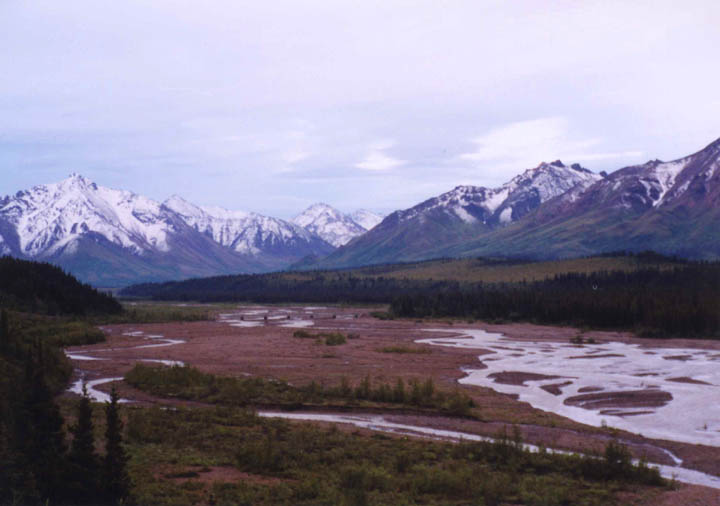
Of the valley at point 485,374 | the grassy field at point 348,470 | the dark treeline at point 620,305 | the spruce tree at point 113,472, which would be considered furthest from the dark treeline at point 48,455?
the dark treeline at point 620,305

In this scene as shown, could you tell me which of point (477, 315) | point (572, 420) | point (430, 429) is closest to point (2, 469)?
point (430, 429)

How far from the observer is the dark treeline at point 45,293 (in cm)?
10894

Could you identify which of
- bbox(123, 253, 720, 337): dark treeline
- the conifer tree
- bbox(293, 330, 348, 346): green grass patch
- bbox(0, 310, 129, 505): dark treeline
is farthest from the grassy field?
bbox(123, 253, 720, 337): dark treeline

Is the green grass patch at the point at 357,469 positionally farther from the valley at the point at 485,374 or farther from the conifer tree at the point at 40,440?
the valley at the point at 485,374

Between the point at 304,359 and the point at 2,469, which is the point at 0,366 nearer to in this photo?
the point at 2,469

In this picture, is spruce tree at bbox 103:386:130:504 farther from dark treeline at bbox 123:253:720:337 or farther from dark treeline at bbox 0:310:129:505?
dark treeline at bbox 123:253:720:337

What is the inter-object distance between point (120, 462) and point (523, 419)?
903 inches

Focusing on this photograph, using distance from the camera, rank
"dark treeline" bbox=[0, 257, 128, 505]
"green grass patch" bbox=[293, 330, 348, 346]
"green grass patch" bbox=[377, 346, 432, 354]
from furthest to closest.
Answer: "green grass patch" bbox=[293, 330, 348, 346] → "green grass patch" bbox=[377, 346, 432, 354] → "dark treeline" bbox=[0, 257, 128, 505]

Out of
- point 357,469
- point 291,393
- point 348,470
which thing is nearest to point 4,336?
point 291,393

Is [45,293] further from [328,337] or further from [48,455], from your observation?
[48,455]

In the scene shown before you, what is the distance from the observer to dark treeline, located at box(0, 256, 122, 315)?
357 feet

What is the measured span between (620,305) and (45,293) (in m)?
87.6

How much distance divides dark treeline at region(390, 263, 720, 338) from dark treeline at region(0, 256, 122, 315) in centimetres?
5549

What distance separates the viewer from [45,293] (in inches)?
4599
